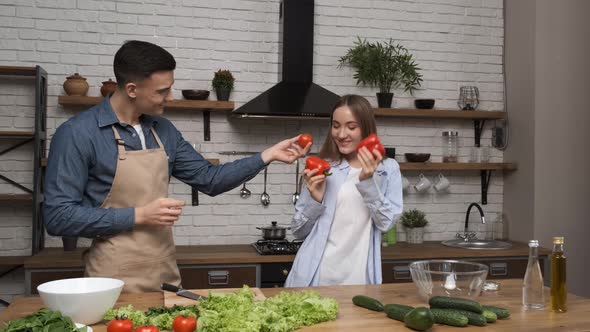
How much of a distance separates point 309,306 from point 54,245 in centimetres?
305

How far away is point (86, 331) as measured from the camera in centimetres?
167

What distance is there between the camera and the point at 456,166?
16.4 ft

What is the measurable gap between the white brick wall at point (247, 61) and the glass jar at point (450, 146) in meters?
0.09

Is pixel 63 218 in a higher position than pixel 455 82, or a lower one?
lower

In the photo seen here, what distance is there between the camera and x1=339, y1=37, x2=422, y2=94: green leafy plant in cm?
483

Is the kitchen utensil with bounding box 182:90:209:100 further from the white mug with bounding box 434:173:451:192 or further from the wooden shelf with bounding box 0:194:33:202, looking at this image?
the white mug with bounding box 434:173:451:192

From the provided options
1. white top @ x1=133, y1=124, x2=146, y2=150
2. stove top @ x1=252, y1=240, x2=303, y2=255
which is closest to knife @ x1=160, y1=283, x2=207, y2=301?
white top @ x1=133, y1=124, x2=146, y2=150

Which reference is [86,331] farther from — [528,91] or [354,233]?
[528,91]

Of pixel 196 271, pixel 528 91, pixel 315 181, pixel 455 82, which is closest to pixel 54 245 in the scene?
pixel 196 271

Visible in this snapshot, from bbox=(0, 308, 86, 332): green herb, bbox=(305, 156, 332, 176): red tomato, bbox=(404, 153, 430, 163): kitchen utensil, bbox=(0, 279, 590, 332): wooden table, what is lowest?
bbox=(0, 279, 590, 332): wooden table

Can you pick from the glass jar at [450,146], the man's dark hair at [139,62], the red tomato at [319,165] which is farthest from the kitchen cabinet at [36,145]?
the glass jar at [450,146]

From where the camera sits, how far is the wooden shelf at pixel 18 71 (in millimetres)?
4129

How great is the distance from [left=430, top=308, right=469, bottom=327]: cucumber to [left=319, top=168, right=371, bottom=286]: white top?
2.81 ft

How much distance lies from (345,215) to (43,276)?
2.03 meters
